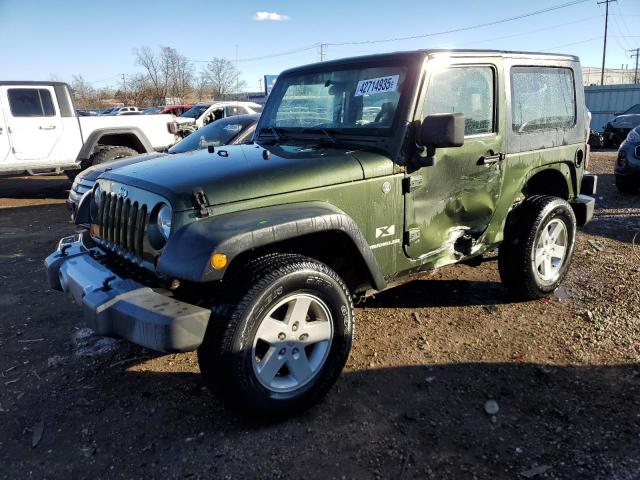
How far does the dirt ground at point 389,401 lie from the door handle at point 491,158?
127 cm

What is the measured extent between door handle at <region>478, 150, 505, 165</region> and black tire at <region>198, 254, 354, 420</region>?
150 centimetres

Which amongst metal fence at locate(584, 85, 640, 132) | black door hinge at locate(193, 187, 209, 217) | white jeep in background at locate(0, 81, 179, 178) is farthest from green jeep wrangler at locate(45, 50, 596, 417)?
metal fence at locate(584, 85, 640, 132)

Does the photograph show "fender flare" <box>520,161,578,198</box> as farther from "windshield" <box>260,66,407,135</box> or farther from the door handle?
"windshield" <box>260,66,407,135</box>

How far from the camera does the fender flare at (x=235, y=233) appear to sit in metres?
2.31

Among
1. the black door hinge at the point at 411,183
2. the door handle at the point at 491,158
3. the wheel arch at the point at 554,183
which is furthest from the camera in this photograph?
the wheel arch at the point at 554,183

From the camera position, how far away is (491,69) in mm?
3605

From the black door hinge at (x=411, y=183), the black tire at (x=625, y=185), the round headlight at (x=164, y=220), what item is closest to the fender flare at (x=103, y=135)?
the round headlight at (x=164, y=220)

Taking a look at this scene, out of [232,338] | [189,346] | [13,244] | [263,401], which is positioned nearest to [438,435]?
[263,401]

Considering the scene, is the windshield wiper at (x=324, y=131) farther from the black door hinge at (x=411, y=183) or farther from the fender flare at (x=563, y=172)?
the fender flare at (x=563, y=172)

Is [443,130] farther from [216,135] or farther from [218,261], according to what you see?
[216,135]

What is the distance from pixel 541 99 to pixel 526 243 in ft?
3.87

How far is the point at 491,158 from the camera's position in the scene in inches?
142

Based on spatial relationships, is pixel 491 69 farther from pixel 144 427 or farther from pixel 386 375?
pixel 144 427

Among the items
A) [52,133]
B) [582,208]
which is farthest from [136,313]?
[52,133]
